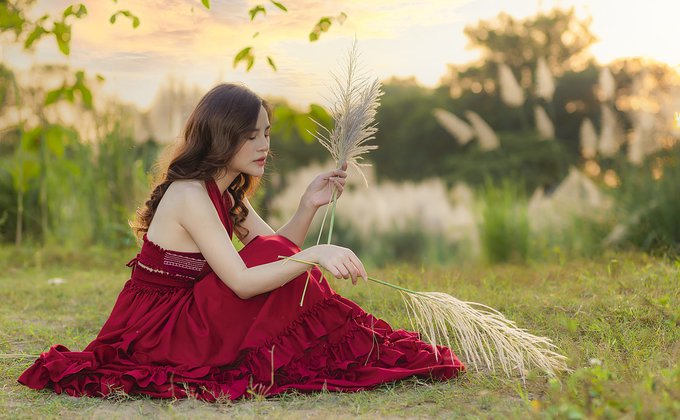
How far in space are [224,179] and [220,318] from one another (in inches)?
21.5

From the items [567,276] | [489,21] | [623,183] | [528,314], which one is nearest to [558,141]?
[489,21]

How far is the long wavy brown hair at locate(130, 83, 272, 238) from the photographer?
2.74m

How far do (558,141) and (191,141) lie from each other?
1246cm

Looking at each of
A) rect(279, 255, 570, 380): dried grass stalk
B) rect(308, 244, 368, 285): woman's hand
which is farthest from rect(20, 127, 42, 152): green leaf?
rect(308, 244, 368, 285): woman's hand

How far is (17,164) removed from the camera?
20.5 ft

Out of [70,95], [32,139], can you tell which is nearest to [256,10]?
[70,95]

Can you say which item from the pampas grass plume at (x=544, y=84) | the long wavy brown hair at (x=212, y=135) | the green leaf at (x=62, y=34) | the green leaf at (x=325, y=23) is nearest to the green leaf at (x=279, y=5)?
the green leaf at (x=325, y=23)

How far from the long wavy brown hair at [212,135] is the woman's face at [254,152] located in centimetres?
2

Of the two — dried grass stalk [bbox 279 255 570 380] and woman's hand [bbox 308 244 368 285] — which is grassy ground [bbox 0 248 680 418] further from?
woman's hand [bbox 308 244 368 285]

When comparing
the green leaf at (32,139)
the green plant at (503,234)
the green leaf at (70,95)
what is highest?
the green leaf at (70,95)

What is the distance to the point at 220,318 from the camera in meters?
2.61

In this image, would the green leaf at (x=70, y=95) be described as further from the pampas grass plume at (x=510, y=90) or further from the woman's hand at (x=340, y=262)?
the pampas grass plume at (x=510, y=90)

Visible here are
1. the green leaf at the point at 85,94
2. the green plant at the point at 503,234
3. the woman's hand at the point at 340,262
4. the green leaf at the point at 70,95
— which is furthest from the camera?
the green plant at the point at 503,234

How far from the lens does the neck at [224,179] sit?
2.84 meters
